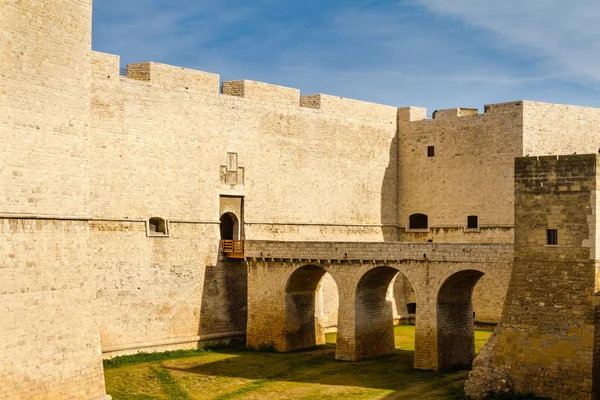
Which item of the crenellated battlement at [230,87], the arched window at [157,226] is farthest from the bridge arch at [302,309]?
the crenellated battlement at [230,87]

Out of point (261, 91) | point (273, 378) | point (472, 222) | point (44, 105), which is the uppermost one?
point (261, 91)

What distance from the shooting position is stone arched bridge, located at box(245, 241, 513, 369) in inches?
924

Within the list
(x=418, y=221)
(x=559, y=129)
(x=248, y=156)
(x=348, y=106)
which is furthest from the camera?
(x=418, y=221)

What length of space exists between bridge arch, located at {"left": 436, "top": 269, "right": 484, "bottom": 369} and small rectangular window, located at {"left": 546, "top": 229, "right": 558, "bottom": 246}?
3561mm

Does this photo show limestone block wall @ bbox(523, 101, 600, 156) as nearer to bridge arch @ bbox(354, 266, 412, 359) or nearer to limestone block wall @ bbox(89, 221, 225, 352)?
bridge arch @ bbox(354, 266, 412, 359)

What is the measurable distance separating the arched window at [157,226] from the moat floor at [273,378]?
354 centimetres

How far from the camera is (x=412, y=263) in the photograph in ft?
78.9

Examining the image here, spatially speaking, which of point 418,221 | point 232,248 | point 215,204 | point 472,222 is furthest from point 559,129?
point 215,204

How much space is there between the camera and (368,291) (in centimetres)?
2564

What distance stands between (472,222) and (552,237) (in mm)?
12028

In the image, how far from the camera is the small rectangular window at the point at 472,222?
104ft

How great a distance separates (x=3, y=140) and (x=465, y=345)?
13330mm

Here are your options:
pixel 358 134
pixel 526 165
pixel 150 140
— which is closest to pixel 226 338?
pixel 150 140

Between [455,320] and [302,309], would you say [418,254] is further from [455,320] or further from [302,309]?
[302,309]
